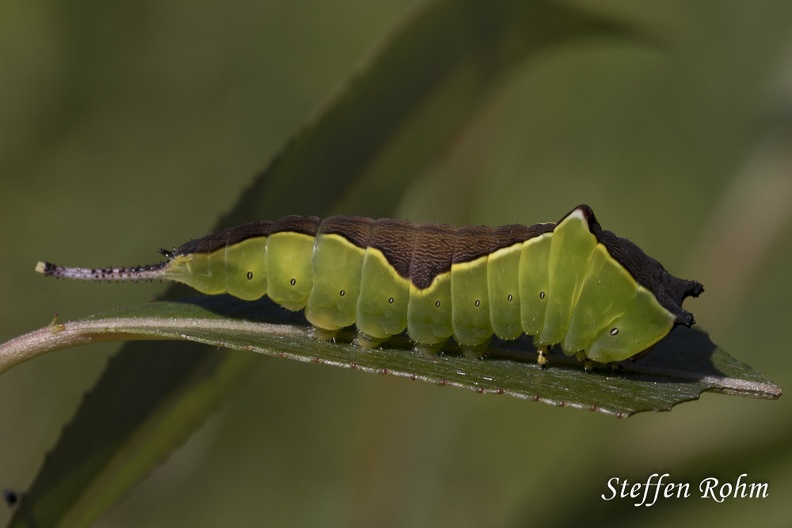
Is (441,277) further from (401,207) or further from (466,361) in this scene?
(401,207)

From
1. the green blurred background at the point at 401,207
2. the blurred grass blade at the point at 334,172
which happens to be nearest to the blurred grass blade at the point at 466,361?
the blurred grass blade at the point at 334,172

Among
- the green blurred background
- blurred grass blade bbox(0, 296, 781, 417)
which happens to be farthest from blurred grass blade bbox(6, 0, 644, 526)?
the green blurred background

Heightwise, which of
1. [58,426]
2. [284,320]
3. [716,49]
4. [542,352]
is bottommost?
[58,426]

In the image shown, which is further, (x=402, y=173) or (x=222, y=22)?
(x=222, y=22)

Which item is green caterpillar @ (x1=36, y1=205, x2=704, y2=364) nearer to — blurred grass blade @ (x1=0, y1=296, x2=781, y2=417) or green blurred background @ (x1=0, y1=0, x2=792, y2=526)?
blurred grass blade @ (x1=0, y1=296, x2=781, y2=417)

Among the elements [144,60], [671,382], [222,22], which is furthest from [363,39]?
[671,382]

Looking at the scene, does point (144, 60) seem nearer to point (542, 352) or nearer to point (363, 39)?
point (363, 39)
